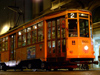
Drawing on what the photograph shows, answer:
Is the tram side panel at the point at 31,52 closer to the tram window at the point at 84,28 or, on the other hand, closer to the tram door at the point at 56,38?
the tram door at the point at 56,38

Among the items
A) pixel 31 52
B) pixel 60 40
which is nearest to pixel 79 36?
pixel 60 40

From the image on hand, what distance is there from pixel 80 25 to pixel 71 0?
771cm

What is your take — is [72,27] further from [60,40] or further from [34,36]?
[34,36]

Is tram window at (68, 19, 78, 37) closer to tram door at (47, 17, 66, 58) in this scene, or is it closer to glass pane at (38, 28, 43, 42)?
tram door at (47, 17, 66, 58)

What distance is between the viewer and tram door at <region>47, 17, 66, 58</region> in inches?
467

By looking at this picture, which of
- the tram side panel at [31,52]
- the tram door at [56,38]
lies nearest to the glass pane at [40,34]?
the tram side panel at [31,52]

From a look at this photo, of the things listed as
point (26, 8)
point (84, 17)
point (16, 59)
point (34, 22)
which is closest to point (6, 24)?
point (26, 8)

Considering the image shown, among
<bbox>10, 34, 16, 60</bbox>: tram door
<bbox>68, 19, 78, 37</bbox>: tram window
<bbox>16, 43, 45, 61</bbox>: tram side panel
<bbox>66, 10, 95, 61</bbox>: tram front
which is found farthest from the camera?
<bbox>10, 34, 16, 60</bbox>: tram door

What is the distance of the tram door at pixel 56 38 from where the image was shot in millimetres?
11852

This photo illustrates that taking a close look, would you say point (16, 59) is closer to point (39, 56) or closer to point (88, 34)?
point (39, 56)

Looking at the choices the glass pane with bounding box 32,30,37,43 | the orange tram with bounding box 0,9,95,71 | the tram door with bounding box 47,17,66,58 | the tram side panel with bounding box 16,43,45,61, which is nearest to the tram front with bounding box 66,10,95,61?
the orange tram with bounding box 0,9,95,71

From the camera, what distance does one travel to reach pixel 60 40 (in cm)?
1192

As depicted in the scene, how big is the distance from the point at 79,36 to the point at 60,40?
1.09 m

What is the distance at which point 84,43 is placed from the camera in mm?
11703
